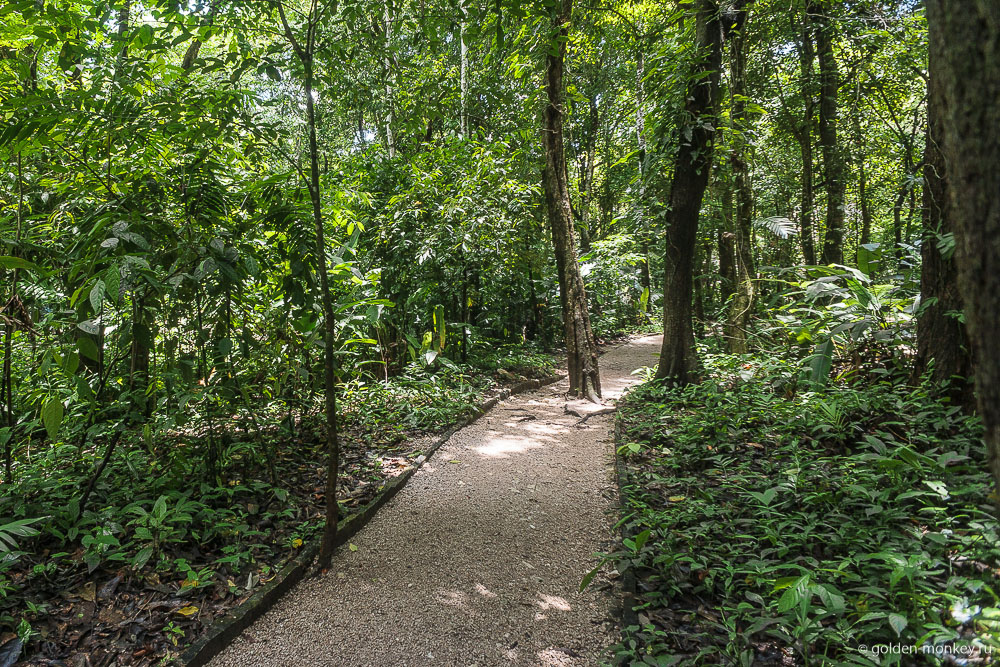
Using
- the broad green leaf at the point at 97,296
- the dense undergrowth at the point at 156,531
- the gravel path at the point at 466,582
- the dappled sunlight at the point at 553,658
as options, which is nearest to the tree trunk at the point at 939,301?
the gravel path at the point at 466,582

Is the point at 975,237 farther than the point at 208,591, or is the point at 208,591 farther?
the point at 208,591

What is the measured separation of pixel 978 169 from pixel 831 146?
32.2 feet

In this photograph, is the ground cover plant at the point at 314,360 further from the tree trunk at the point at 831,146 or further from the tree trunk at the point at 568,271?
the tree trunk at the point at 831,146

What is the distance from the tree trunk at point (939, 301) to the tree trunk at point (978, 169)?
138 inches

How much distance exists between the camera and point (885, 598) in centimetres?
211

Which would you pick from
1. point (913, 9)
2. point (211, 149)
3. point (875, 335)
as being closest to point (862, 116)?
point (913, 9)

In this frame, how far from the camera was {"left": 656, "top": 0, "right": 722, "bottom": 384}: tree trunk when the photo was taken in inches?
230

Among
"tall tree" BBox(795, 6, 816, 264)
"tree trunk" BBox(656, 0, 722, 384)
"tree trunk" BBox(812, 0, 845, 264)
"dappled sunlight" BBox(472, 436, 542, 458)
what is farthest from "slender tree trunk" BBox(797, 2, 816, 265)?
"dappled sunlight" BBox(472, 436, 542, 458)

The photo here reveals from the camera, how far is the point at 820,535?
2.57 m

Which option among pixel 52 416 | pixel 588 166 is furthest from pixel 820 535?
pixel 588 166

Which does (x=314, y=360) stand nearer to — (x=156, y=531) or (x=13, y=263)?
(x=156, y=531)

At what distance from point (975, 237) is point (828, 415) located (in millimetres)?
3444

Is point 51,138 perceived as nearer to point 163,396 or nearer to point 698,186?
point 163,396

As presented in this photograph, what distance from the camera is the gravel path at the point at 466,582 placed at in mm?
2463
